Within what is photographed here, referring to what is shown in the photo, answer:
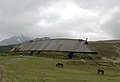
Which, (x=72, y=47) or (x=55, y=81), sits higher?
(x=72, y=47)

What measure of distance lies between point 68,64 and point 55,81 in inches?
1480

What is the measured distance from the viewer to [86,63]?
79.9m

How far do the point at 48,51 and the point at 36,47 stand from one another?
668 centimetres

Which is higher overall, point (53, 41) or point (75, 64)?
point (53, 41)

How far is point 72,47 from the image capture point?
329 ft

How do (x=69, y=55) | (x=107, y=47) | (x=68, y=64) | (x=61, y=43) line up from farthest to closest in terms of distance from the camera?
(x=107, y=47) → (x=61, y=43) → (x=69, y=55) → (x=68, y=64)

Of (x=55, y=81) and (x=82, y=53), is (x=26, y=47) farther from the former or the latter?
(x=55, y=81)

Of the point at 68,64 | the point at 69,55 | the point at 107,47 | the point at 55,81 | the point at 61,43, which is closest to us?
the point at 55,81

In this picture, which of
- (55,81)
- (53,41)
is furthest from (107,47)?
(55,81)

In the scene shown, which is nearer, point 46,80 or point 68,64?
point 46,80

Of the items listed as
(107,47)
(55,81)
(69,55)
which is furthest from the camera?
(107,47)

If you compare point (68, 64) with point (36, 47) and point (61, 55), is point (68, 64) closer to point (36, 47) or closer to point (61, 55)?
Answer: point (61, 55)

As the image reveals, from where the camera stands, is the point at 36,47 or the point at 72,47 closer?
the point at 72,47

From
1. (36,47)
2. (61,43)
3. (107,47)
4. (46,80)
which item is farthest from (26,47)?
(107,47)
